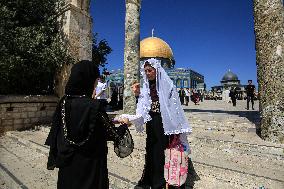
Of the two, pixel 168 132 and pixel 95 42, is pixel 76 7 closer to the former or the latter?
pixel 95 42

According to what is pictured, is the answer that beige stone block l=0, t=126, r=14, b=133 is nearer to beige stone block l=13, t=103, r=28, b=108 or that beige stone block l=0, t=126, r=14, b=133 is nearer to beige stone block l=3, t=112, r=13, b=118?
beige stone block l=3, t=112, r=13, b=118

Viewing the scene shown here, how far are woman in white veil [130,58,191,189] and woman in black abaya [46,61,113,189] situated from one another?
0.99 metres

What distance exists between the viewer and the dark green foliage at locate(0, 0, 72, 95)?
821cm

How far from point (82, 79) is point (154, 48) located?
43394 mm

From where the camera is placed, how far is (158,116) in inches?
124

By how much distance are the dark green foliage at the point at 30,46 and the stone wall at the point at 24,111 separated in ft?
2.42

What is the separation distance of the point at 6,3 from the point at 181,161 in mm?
8599

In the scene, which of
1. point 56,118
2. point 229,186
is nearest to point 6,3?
point 56,118

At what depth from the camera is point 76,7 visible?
9.56m

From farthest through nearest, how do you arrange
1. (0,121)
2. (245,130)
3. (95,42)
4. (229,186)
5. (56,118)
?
(95,42) < (0,121) < (245,130) < (229,186) < (56,118)

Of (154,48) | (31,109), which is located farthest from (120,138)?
(154,48)

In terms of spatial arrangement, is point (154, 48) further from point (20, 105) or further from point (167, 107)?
point (167, 107)

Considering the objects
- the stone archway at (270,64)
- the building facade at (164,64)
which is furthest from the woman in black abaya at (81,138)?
the building facade at (164,64)

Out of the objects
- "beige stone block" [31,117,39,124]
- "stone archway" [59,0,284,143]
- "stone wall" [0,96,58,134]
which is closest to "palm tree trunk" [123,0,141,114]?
"stone wall" [0,96,58,134]
